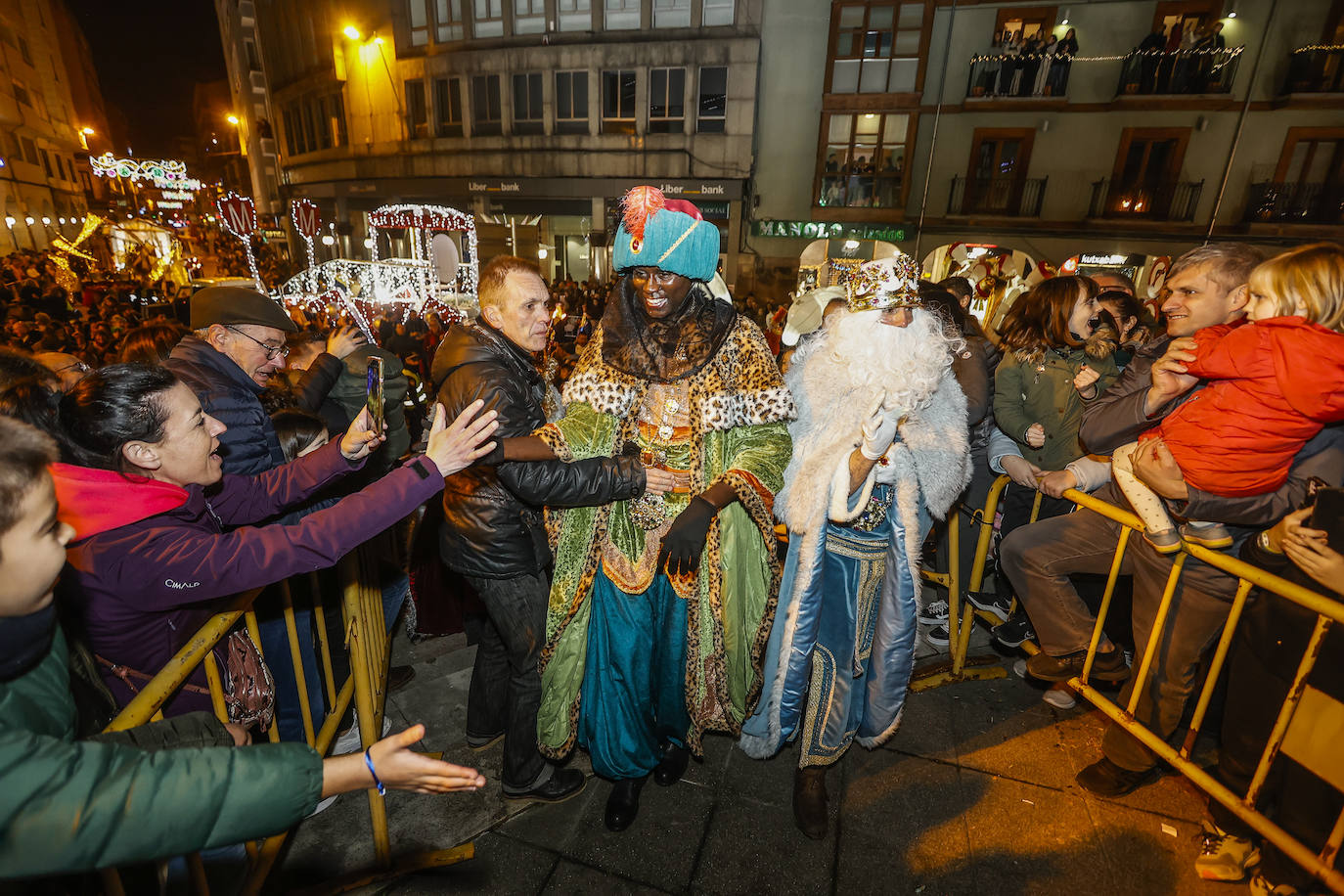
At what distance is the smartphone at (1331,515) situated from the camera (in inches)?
74.1

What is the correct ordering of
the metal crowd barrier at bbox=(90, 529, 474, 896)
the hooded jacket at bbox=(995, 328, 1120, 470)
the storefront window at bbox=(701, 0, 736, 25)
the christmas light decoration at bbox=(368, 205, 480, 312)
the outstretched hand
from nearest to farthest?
the metal crowd barrier at bbox=(90, 529, 474, 896)
the outstretched hand
the hooded jacket at bbox=(995, 328, 1120, 470)
the christmas light decoration at bbox=(368, 205, 480, 312)
the storefront window at bbox=(701, 0, 736, 25)

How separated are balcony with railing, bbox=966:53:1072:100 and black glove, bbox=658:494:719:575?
21221mm

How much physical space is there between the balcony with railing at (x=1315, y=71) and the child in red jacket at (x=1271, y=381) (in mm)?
22913

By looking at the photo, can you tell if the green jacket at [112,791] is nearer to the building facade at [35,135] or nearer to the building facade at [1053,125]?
the building facade at [1053,125]

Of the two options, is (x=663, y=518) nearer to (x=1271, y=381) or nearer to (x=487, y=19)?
(x=1271, y=381)

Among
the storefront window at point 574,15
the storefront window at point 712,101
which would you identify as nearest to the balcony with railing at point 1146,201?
the storefront window at point 712,101

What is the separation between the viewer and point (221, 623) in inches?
70.9

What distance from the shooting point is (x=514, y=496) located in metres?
2.58

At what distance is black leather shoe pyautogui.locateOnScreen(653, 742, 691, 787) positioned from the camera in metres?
2.87

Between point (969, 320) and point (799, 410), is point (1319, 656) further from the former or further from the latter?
point (969, 320)

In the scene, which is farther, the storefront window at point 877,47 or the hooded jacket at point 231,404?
the storefront window at point 877,47

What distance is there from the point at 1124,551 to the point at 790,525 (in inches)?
70.1

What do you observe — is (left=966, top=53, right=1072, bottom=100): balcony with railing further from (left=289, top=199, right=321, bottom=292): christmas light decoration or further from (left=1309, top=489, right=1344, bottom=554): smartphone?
(left=1309, top=489, right=1344, bottom=554): smartphone

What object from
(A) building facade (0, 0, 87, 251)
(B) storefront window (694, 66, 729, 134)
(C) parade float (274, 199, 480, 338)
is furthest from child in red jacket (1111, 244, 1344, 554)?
(A) building facade (0, 0, 87, 251)
